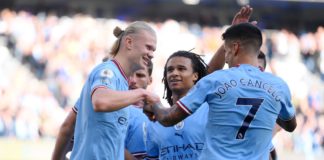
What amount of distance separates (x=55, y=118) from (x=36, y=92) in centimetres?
103

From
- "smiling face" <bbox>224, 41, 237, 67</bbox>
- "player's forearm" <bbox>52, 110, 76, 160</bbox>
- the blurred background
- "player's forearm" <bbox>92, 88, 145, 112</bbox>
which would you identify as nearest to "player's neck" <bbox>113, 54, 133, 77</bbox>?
"player's forearm" <bbox>92, 88, 145, 112</bbox>

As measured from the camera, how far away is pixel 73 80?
833 inches

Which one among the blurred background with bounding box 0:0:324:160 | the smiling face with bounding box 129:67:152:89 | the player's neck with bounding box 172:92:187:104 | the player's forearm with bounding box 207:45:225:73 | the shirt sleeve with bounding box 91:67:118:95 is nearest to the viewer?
the shirt sleeve with bounding box 91:67:118:95

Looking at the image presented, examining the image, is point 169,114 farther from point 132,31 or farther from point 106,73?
point 132,31

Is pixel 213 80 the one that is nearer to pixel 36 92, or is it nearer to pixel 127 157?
pixel 127 157

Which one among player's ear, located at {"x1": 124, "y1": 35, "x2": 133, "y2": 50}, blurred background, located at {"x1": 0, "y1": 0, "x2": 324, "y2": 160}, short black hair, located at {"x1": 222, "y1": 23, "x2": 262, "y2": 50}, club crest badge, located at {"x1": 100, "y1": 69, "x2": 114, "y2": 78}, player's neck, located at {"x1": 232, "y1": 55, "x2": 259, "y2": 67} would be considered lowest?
blurred background, located at {"x1": 0, "y1": 0, "x2": 324, "y2": 160}

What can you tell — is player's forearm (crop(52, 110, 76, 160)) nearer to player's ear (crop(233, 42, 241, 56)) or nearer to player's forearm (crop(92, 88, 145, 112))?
player's forearm (crop(92, 88, 145, 112))


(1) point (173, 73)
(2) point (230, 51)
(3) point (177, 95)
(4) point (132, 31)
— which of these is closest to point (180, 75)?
(1) point (173, 73)

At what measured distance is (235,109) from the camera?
16.9 ft

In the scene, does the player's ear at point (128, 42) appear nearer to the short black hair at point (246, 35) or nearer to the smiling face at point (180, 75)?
the short black hair at point (246, 35)

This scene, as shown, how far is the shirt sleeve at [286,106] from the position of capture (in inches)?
211

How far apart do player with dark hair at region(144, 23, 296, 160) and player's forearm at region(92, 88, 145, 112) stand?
24 centimetres

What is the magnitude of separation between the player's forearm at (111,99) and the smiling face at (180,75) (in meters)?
1.37

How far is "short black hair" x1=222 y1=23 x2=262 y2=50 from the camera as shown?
5.36 metres
